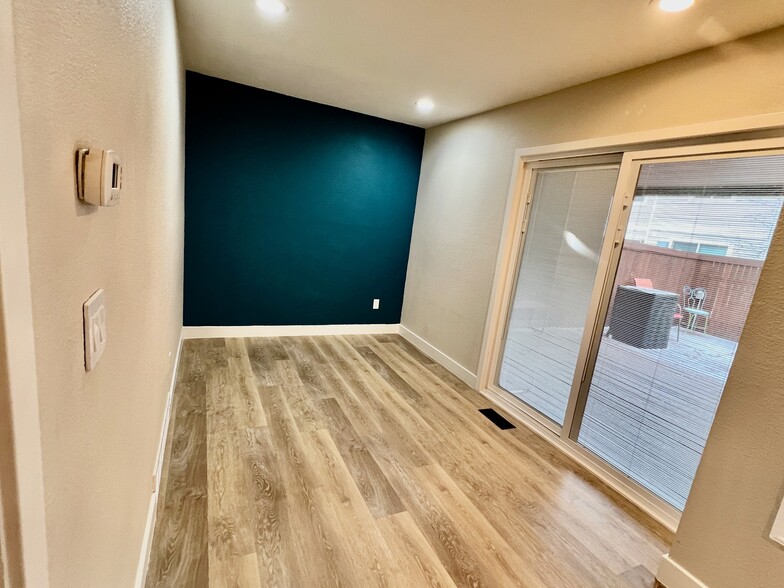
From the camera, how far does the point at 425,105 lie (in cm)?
340

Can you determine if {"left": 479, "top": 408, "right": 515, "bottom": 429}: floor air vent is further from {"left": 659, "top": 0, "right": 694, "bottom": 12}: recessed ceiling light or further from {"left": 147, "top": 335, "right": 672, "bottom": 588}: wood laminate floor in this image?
{"left": 659, "top": 0, "right": 694, "bottom": 12}: recessed ceiling light

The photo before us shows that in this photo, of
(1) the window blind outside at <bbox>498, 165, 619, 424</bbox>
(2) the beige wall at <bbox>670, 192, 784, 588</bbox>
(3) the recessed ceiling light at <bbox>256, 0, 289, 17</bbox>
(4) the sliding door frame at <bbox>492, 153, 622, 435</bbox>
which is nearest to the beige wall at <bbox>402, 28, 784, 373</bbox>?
(4) the sliding door frame at <bbox>492, 153, 622, 435</bbox>

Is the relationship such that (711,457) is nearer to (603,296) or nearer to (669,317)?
(669,317)

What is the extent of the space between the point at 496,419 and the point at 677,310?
144 cm

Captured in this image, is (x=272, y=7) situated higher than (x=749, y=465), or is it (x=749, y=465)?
(x=272, y=7)

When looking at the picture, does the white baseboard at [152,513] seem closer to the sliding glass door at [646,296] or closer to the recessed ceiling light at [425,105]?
the sliding glass door at [646,296]

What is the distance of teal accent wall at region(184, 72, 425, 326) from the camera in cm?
354

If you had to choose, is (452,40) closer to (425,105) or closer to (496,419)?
(425,105)

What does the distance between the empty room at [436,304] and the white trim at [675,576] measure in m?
0.01

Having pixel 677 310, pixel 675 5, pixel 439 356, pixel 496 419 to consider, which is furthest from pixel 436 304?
pixel 675 5


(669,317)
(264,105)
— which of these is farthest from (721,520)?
(264,105)

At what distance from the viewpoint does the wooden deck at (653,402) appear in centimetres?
194

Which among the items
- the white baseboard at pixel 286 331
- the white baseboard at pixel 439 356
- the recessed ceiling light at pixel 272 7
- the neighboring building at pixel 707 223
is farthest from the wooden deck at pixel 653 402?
the recessed ceiling light at pixel 272 7

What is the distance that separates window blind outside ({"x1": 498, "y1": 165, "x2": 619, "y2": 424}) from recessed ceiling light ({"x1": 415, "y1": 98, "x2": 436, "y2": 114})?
45.4 inches
